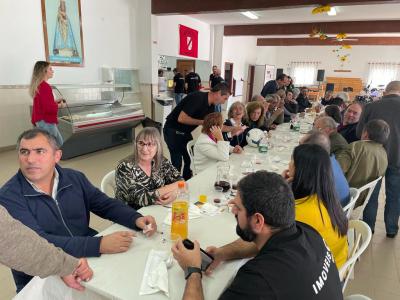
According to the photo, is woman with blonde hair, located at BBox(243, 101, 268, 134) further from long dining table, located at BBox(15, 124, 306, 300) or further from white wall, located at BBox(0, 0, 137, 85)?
white wall, located at BBox(0, 0, 137, 85)

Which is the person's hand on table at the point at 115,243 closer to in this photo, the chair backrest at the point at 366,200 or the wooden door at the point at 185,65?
the chair backrest at the point at 366,200

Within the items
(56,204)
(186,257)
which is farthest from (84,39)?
(186,257)

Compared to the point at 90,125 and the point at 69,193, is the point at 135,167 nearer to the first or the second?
the point at 69,193

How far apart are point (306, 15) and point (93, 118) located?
682 cm

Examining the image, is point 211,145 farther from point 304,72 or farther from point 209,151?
point 304,72

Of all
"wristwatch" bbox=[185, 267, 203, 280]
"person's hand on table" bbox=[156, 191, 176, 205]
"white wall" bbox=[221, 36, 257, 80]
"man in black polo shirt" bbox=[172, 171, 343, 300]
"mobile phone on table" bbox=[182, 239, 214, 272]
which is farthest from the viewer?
"white wall" bbox=[221, 36, 257, 80]

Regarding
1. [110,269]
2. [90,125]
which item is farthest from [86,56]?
[110,269]

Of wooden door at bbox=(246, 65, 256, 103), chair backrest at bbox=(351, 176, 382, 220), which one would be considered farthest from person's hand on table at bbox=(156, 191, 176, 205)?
wooden door at bbox=(246, 65, 256, 103)

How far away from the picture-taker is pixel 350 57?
15102 millimetres

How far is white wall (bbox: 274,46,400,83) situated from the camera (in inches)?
568

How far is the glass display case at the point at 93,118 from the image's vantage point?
472 cm

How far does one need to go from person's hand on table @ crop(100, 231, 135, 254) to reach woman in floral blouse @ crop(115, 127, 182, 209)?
51 cm

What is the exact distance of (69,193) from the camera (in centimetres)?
154

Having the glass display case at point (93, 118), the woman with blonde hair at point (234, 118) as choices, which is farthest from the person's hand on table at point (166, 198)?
the glass display case at point (93, 118)
